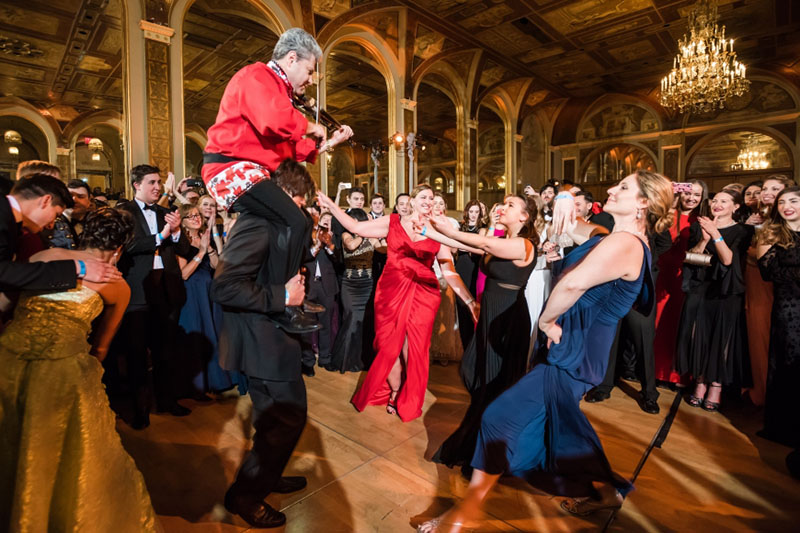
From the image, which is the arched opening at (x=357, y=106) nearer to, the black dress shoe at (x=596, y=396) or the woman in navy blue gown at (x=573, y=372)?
the black dress shoe at (x=596, y=396)

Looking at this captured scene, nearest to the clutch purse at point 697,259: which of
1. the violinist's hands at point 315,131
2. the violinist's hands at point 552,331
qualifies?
the violinist's hands at point 552,331

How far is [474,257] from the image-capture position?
492 cm

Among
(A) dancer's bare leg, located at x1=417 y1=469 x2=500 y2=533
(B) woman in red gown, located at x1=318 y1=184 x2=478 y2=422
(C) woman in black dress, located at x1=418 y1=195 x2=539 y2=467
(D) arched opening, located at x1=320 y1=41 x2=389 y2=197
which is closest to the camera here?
(A) dancer's bare leg, located at x1=417 y1=469 x2=500 y2=533

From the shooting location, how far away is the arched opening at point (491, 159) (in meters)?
21.6

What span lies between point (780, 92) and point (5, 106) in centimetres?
2766

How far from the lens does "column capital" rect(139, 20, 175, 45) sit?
6520mm

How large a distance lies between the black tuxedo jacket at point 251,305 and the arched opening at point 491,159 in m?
20.2

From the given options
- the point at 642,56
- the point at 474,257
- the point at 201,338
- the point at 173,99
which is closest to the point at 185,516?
the point at 201,338

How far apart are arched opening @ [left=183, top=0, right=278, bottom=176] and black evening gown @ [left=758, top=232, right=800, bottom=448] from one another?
9.04 metres

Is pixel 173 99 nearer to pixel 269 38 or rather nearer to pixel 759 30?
pixel 269 38

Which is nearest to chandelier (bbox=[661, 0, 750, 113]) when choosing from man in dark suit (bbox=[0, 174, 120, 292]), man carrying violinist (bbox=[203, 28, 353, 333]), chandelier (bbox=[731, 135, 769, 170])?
chandelier (bbox=[731, 135, 769, 170])

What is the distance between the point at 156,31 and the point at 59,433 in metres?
7.41

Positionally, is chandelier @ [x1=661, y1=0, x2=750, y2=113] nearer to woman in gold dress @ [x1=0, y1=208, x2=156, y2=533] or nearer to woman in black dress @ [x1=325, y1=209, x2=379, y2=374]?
woman in black dress @ [x1=325, y1=209, x2=379, y2=374]

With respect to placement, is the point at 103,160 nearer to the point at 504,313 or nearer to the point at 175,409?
the point at 175,409
